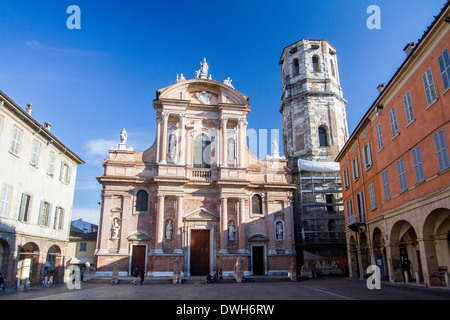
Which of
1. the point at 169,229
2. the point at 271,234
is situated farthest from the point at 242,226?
the point at 169,229

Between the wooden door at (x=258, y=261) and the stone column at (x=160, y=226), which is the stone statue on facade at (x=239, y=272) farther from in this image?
the stone column at (x=160, y=226)

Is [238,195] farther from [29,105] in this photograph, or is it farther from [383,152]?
[29,105]

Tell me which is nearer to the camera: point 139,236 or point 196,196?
point 139,236

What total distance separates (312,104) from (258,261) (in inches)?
713

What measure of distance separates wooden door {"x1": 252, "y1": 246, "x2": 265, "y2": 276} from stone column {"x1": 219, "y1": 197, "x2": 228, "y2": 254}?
2.81 meters

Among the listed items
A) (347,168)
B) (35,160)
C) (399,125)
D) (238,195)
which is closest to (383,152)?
(399,125)

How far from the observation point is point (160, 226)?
28.1 meters

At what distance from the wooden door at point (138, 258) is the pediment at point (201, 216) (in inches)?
175

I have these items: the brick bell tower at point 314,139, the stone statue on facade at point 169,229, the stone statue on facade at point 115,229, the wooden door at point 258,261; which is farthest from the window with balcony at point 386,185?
the stone statue on facade at point 115,229

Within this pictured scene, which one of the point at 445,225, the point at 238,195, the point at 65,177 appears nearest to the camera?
the point at 445,225

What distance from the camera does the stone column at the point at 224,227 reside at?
28.6 metres

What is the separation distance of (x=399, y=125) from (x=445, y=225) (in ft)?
17.7

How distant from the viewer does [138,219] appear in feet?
94.8

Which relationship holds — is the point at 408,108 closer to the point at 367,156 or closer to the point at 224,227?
the point at 367,156
